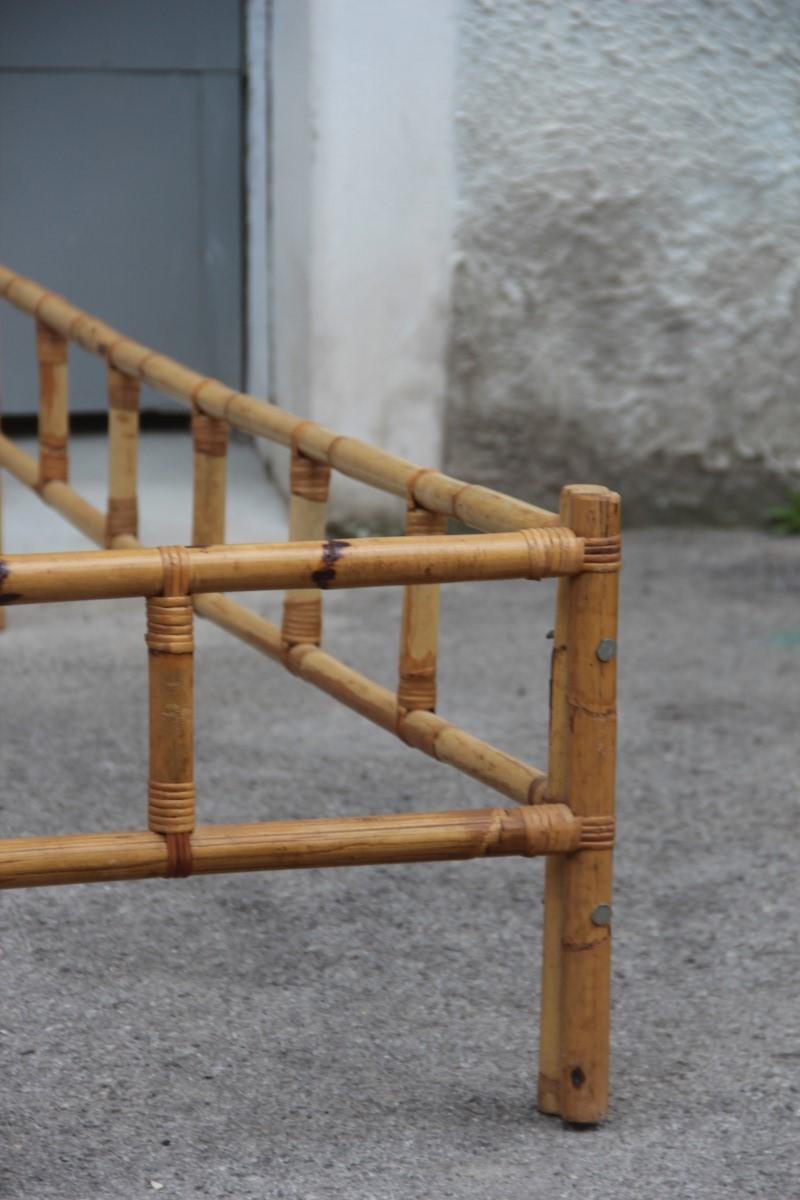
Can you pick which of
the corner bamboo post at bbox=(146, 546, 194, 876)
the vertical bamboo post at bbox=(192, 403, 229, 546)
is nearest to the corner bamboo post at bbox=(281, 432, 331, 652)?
the vertical bamboo post at bbox=(192, 403, 229, 546)

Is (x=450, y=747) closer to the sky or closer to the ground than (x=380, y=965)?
closer to the sky

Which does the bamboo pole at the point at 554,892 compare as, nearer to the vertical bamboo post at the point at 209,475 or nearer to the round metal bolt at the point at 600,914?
the round metal bolt at the point at 600,914

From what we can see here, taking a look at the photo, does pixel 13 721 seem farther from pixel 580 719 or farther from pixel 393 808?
pixel 580 719

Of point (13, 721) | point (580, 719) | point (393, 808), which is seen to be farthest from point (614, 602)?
point (13, 721)

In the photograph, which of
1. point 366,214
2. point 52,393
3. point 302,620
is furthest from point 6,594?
point 366,214

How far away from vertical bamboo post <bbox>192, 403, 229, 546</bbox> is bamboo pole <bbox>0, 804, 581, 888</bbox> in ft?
2.89

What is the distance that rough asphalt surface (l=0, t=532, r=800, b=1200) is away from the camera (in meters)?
1.88

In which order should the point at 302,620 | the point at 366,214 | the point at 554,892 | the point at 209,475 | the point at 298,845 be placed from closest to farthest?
the point at 298,845 < the point at 554,892 < the point at 302,620 < the point at 209,475 < the point at 366,214

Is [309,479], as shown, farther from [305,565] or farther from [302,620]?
[305,565]

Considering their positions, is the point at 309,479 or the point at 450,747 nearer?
the point at 450,747

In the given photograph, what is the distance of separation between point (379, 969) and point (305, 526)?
2.07ft

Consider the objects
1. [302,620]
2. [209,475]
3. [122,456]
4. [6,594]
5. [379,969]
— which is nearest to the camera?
[6,594]

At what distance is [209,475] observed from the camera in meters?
2.66

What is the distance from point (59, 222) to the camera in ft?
16.5
